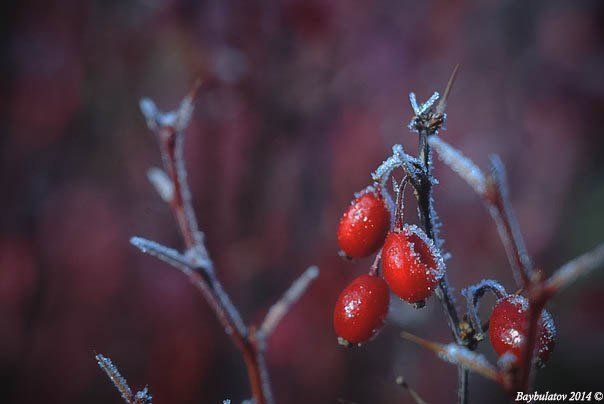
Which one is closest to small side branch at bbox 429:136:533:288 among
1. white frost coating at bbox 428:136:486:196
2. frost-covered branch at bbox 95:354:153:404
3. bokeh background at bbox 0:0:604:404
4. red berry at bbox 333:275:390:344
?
white frost coating at bbox 428:136:486:196

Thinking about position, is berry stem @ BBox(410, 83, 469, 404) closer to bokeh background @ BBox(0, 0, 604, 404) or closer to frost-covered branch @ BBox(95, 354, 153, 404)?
frost-covered branch @ BBox(95, 354, 153, 404)

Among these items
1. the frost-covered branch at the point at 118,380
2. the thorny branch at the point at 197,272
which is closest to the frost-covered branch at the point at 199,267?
the thorny branch at the point at 197,272

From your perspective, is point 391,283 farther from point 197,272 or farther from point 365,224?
point 197,272

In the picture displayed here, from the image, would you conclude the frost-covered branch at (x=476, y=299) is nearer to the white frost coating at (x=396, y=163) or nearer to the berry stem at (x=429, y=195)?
the berry stem at (x=429, y=195)

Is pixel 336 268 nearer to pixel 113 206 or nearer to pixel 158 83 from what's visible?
pixel 113 206

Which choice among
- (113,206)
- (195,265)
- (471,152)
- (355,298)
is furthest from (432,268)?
(113,206)

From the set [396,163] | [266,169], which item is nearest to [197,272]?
[396,163]
